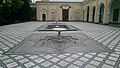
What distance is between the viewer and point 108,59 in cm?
338

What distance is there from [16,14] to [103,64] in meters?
21.4

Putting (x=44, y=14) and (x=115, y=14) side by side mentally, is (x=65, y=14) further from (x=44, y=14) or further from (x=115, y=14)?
(x=115, y=14)

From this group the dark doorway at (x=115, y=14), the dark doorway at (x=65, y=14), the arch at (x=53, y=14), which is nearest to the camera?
the dark doorway at (x=115, y=14)

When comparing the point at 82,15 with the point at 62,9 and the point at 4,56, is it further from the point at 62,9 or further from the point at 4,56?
the point at 4,56

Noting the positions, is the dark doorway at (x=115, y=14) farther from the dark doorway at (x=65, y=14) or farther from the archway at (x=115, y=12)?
the dark doorway at (x=65, y=14)

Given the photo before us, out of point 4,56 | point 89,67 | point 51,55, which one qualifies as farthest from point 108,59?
point 4,56

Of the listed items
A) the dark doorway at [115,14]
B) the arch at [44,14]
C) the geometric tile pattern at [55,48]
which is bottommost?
the geometric tile pattern at [55,48]

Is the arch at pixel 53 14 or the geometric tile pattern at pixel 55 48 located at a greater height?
the arch at pixel 53 14

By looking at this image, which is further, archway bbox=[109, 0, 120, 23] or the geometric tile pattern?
archway bbox=[109, 0, 120, 23]

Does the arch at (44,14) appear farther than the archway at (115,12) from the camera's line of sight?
A: Yes

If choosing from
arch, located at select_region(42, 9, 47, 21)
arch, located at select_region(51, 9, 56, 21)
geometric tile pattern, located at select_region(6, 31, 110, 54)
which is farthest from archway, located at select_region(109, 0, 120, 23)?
arch, located at select_region(42, 9, 47, 21)

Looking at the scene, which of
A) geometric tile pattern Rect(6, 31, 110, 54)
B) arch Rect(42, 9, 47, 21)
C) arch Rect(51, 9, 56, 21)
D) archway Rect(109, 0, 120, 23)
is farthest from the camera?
arch Rect(51, 9, 56, 21)

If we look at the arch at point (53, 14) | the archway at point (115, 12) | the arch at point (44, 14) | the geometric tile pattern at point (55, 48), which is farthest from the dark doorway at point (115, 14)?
the arch at point (44, 14)

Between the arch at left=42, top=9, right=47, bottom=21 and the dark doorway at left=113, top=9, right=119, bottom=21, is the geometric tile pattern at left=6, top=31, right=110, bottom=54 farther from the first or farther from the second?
the arch at left=42, top=9, right=47, bottom=21
